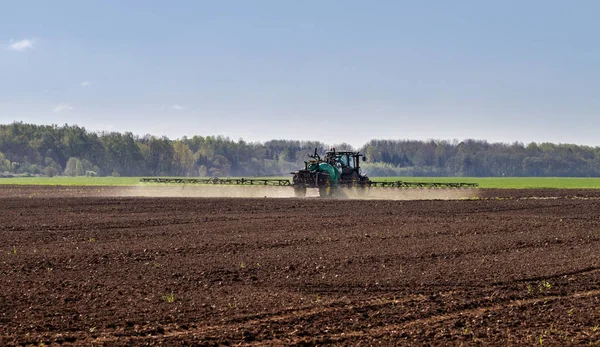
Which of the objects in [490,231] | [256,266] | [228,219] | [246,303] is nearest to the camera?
[246,303]

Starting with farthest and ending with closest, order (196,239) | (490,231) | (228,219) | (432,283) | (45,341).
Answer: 1. (228,219)
2. (490,231)
3. (196,239)
4. (432,283)
5. (45,341)

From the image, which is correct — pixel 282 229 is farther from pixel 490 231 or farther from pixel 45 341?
pixel 45 341

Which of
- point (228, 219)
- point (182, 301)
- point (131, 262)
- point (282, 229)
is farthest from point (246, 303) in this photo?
point (228, 219)

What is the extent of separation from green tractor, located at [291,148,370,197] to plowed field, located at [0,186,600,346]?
1920 cm

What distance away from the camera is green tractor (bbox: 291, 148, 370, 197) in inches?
1938

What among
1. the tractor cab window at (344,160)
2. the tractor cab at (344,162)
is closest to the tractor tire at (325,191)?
the tractor cab at (344,162)

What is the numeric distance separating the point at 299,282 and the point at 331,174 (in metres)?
33.5

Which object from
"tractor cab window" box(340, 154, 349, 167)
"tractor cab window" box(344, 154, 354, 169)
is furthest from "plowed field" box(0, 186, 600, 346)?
"tractor cab window" box(344, 154, 354, 169)

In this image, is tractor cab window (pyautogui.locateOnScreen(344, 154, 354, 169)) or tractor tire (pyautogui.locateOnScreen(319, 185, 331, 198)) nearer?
tractor tire (pyautogui.locateOnScreen(319, 185, 331, 198))

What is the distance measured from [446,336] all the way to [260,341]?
2.67 metres

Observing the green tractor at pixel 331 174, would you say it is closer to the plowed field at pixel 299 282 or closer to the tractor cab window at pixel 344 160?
the tractor cab window at pixel 344 160

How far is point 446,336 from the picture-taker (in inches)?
449

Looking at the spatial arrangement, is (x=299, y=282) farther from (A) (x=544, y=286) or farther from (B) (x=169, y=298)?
(A) (x=544, y=286)

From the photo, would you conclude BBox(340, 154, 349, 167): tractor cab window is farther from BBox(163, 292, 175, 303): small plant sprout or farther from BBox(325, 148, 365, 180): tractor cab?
BBox(163, 292, 175, 303): small plant sprout
